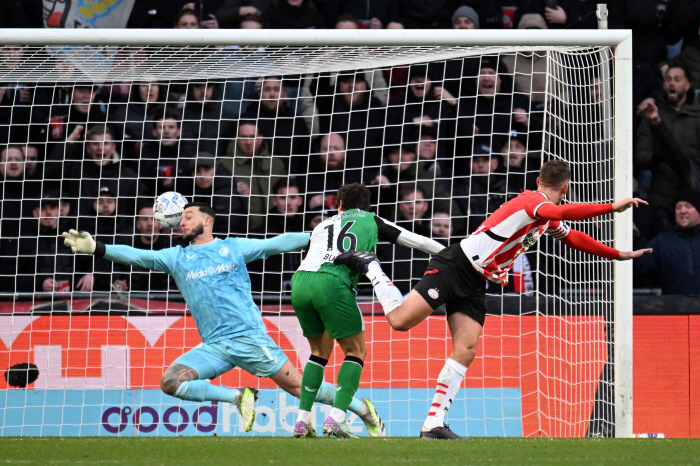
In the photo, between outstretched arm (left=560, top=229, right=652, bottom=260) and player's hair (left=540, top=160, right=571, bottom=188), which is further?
outstretched arm (left=560, top=229, right=652, bottom=260)

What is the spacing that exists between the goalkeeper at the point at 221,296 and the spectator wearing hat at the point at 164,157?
2823 millimetres

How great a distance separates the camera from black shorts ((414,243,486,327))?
571 centimetres

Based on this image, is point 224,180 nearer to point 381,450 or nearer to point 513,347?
point 513,347

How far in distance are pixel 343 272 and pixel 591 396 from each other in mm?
3018

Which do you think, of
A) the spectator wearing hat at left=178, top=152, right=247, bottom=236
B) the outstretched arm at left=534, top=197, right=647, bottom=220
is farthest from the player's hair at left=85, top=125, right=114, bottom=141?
the outstretched arm at left=534, top=197, right=647, bottom=220

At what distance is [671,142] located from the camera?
32.0 ft

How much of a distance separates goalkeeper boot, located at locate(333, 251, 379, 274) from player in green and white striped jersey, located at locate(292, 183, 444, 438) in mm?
128

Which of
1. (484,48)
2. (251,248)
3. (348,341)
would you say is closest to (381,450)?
(348,341)

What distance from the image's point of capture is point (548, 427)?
→ 793 centimetres

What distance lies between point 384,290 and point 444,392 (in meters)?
0.76

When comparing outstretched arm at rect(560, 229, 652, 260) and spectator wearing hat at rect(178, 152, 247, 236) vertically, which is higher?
spectator wearing hat at rect(178, 152, 247, 236)

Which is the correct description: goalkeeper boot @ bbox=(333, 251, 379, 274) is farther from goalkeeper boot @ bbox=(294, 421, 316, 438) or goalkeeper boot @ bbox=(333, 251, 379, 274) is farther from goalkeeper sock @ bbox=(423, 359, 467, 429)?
goalkeeper boot @ bbox=(294, 421, 316, 438)

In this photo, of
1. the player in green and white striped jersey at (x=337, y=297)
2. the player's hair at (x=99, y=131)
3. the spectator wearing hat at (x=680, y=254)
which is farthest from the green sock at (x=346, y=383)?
the player's hair at (x=99, y=131)

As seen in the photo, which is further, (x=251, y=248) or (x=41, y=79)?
(x=41, y=79)
